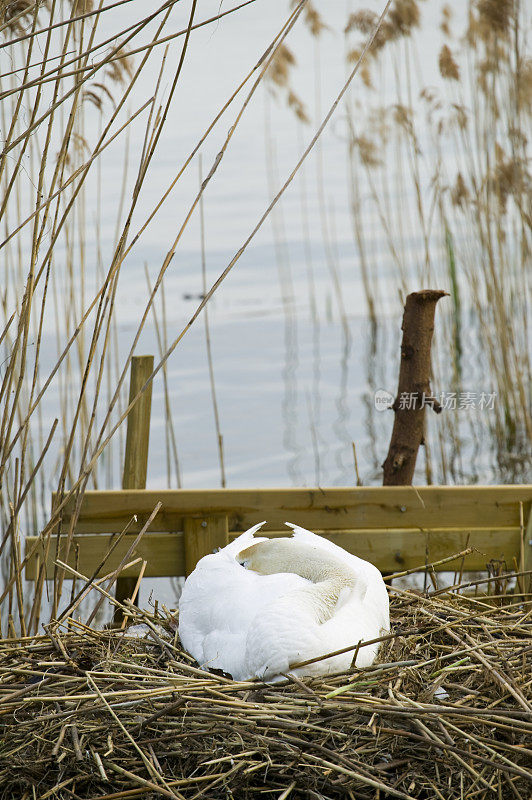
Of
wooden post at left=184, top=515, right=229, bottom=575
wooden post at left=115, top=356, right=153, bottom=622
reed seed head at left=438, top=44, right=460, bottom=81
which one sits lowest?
wooden post at left=184, top=515, right=229, bottom=575

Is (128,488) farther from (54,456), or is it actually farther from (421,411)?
(54,456)

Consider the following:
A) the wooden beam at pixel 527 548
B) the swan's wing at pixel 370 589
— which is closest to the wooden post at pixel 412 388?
the wooden beam at pixel 527 548

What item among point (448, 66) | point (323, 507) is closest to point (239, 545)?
point (323, 507)

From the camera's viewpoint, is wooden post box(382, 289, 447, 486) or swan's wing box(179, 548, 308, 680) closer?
swan's wing box(179, 548, 308, 680)

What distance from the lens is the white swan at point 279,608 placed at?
65.6 inches

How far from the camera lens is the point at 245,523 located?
2990 mm

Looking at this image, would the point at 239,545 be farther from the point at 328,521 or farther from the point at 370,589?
the point at 328,521

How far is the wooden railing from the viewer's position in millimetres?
2938

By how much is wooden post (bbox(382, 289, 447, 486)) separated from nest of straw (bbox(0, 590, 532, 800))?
5.10 ft

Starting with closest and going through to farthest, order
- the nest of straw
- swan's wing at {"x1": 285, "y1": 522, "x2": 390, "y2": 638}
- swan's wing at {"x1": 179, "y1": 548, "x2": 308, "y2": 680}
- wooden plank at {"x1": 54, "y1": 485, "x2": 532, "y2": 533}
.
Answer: the nest of straw
swan's wing at {"x1": 179, "y1": 548, "x2": 308, "y2": 680}
swan's wing at {"x1": 285, "y1": 522, "x2": 390, "y2": 638}
wooden plank at {"x1": 54, "y1": 485, "x2": 532, "y2": 533}

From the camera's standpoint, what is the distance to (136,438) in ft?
10.6

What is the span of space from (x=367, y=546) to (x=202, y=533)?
1.92 feet
